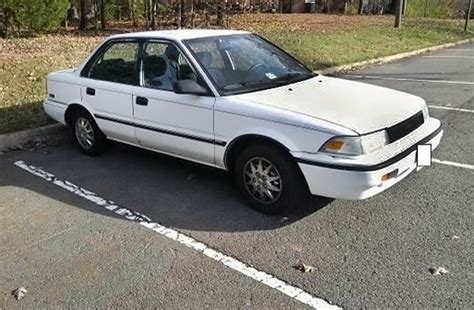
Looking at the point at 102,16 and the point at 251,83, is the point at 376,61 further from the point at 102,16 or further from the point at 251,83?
the point at 251,83

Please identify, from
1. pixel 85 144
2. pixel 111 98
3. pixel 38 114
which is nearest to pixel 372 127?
pixel 111 98

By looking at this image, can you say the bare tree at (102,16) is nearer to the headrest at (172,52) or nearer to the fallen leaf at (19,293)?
the headrest at (172,52)

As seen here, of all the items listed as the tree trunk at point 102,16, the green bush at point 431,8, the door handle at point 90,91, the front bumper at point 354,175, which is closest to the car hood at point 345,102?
the front bumper at point 354,175

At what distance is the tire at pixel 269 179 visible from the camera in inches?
145

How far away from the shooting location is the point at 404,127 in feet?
12.3

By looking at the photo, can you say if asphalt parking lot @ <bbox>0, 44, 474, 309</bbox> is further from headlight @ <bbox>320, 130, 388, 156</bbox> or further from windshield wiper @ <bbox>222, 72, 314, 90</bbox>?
windshield wiper @ <bbox>222, 72, 314, 90</bbox>

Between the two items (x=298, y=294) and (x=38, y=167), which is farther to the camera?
(x=38, y=167)

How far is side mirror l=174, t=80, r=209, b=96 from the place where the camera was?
4.07 m

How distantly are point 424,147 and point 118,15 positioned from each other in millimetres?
14235

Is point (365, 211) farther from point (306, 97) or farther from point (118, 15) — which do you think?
point (118, 15)

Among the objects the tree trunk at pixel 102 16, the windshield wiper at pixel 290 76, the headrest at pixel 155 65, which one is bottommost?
the windshield wiper at pixel 290 76

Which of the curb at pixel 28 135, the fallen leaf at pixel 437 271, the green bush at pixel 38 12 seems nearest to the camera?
the fallen leaf at pixel 437 271

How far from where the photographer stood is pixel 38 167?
5.13m

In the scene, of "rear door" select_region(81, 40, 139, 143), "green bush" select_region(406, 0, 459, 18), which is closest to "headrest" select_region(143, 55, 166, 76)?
"rear door" select_region(81, 40, 139, 143)
